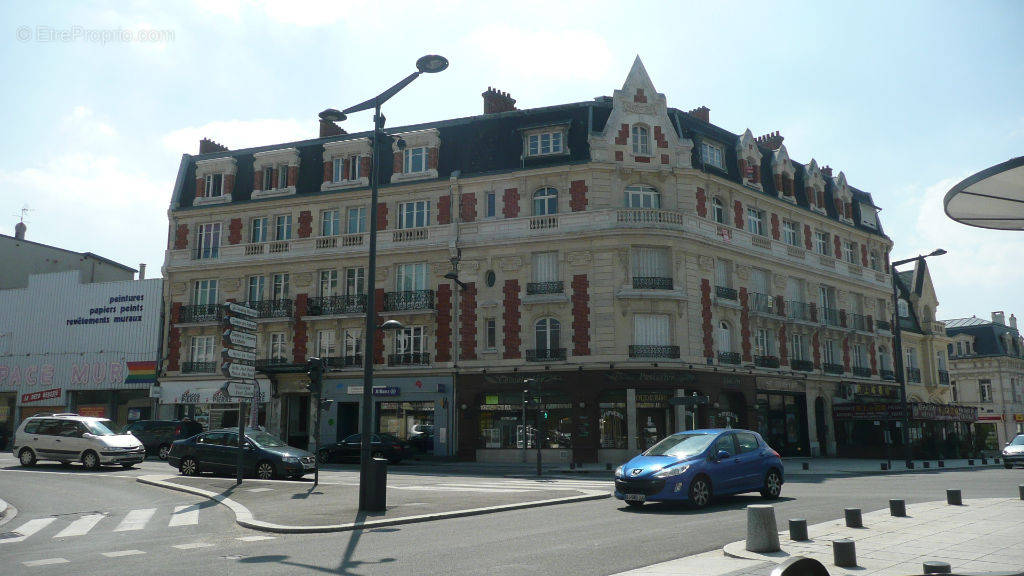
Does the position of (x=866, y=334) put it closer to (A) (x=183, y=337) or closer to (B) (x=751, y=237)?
(B) (x=751, y=237)

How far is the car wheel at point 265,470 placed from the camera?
19875mm

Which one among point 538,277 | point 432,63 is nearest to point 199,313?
point 538,277

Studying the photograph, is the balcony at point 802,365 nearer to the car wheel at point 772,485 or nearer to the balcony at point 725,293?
the balcony at point 725,293

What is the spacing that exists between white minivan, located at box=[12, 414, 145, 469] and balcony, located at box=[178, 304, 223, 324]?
13.1m

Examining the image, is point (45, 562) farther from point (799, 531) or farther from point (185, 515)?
point (799, 531)

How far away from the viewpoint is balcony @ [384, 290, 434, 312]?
33.5 m

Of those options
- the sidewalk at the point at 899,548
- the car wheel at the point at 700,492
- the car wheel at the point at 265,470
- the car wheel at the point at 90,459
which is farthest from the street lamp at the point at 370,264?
the car wheel at the point at 90,459

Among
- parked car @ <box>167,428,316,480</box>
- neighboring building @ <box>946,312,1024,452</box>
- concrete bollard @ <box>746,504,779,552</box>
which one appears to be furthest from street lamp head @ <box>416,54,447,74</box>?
neighboring building @ <box>946,312,1024,452</box>

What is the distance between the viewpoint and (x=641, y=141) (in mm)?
33188

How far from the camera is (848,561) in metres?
7.40

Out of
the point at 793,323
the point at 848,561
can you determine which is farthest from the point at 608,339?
the point at 848,561

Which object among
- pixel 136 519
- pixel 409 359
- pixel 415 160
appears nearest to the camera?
pixel 136 519

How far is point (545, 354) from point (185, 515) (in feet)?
66.2

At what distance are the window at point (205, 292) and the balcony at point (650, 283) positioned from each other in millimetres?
20586
